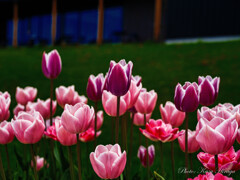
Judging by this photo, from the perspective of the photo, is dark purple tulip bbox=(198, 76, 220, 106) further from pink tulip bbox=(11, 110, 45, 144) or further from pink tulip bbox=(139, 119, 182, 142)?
pink tulip bbox=(11, 110, 45, 144)

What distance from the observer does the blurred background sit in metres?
5.52

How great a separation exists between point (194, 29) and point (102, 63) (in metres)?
9.33

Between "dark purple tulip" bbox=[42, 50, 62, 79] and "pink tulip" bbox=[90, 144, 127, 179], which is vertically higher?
"dark purple tulip" bbox=[42, 50, 62, 79]

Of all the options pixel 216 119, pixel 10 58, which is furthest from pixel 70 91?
pixel 10 58

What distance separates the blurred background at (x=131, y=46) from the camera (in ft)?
18.1

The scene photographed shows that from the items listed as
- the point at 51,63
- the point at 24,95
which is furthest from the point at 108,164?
the point at 24,95

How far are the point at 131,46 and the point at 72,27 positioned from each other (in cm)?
1254

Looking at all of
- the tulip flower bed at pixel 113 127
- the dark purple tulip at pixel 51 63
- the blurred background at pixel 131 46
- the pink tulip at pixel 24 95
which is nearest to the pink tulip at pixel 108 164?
the tulip flower bed at pixel 113 127

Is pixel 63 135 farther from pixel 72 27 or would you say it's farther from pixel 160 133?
pixel 72 27

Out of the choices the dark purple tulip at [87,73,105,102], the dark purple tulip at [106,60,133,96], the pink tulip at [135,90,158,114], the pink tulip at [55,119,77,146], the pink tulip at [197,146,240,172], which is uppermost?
the dark purple tulip at [106,60,133,96]

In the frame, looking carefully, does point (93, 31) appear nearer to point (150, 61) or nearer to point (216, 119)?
point (150, 61)

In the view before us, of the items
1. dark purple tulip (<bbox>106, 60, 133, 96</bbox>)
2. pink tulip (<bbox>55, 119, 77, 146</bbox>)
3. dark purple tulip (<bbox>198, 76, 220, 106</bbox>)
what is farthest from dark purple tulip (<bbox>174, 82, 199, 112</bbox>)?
pink tulip (<bbox>55, 119, 77, 146</bbox>)

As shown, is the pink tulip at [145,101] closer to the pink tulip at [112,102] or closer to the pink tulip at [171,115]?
the pink tulip at [171,115]

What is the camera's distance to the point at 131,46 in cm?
1145
